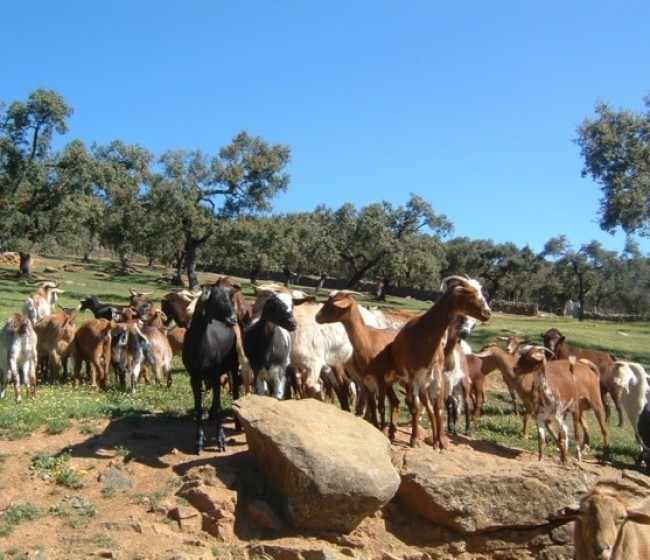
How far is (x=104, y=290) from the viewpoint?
3972 cm

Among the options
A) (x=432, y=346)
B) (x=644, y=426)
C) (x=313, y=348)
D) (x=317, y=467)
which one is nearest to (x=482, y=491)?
(x=432, y=346)

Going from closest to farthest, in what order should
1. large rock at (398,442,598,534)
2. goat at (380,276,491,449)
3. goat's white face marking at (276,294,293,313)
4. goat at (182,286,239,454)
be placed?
large rock at (398,442,598,534), goat at (182,286,239,454), goat at (380,276,491,449), goat's white face marking at (276,294,293,313)

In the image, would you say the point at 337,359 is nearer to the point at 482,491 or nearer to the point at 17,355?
the point at 482,491

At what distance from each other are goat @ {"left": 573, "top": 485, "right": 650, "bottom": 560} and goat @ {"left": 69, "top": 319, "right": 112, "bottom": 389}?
10127mm

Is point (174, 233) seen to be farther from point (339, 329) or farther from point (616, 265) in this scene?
point (616, 265)

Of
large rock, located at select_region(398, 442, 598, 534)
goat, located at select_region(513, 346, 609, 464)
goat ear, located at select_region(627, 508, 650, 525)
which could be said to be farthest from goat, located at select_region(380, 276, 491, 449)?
goat ear, located at select_region(627, 508, 650, 525)

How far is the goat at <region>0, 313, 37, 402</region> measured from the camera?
12.5m

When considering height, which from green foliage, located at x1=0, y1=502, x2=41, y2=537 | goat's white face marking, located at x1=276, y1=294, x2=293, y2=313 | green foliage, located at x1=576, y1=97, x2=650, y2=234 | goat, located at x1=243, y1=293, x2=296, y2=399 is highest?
green foliage, located at x1=576, y1=97, x2=650, y2=234

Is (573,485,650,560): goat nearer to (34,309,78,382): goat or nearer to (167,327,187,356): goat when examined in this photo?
(34,309,78,382): goat

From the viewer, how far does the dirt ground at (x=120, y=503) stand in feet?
25.2

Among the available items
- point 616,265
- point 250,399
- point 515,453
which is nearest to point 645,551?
point 250,399

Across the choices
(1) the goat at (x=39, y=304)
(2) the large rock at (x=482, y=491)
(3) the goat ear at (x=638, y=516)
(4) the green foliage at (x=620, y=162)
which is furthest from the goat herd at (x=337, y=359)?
(4) the green foliage at (x=620, y=162)

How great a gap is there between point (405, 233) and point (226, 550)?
45.5m

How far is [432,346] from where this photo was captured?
399 inches
